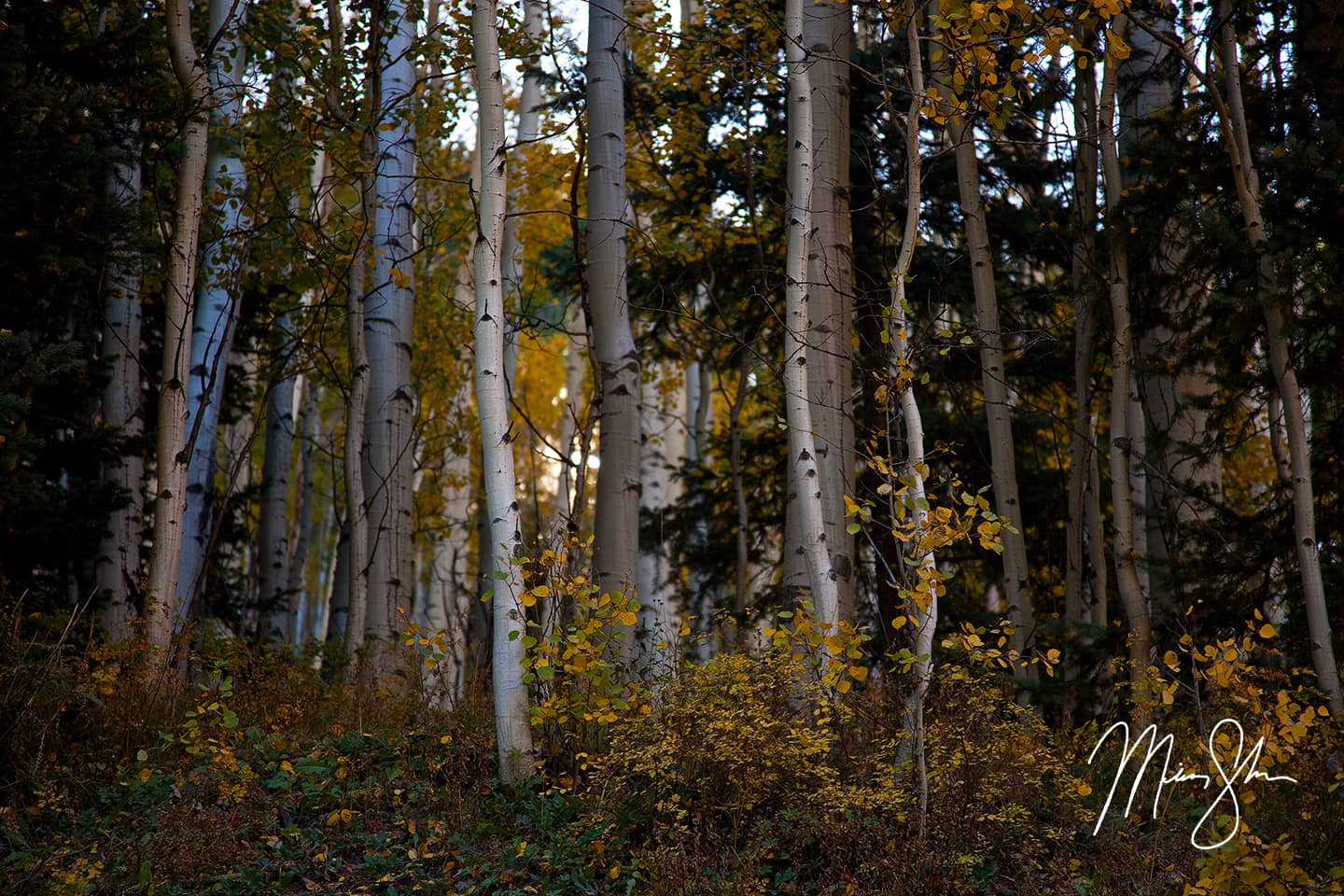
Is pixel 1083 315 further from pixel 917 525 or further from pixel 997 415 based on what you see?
pixel 917 525

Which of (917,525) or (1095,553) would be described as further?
(1095,553)

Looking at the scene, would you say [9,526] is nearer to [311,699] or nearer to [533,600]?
[311,699]

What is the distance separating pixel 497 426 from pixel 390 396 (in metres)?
3.03

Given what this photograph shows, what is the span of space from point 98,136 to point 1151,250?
654cm

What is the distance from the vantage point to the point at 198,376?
8.26m

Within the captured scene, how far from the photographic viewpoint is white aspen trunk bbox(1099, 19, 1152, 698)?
611 cm

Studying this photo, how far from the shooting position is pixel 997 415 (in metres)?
7.22

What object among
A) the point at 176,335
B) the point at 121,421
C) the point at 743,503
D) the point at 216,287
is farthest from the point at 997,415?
the point at 121,421

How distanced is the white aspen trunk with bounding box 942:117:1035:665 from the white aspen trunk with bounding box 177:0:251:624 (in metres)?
5.14

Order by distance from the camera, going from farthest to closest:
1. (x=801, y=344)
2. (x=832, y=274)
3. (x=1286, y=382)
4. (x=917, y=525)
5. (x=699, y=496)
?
(x=699, y=496) → (x=832, y=274) → (x=1286, y=382) → (x=801, y=344) → (x=917, y=525)

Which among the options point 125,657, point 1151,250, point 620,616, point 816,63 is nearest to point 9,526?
point 125,657

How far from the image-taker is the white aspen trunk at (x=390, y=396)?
25.0 ft
